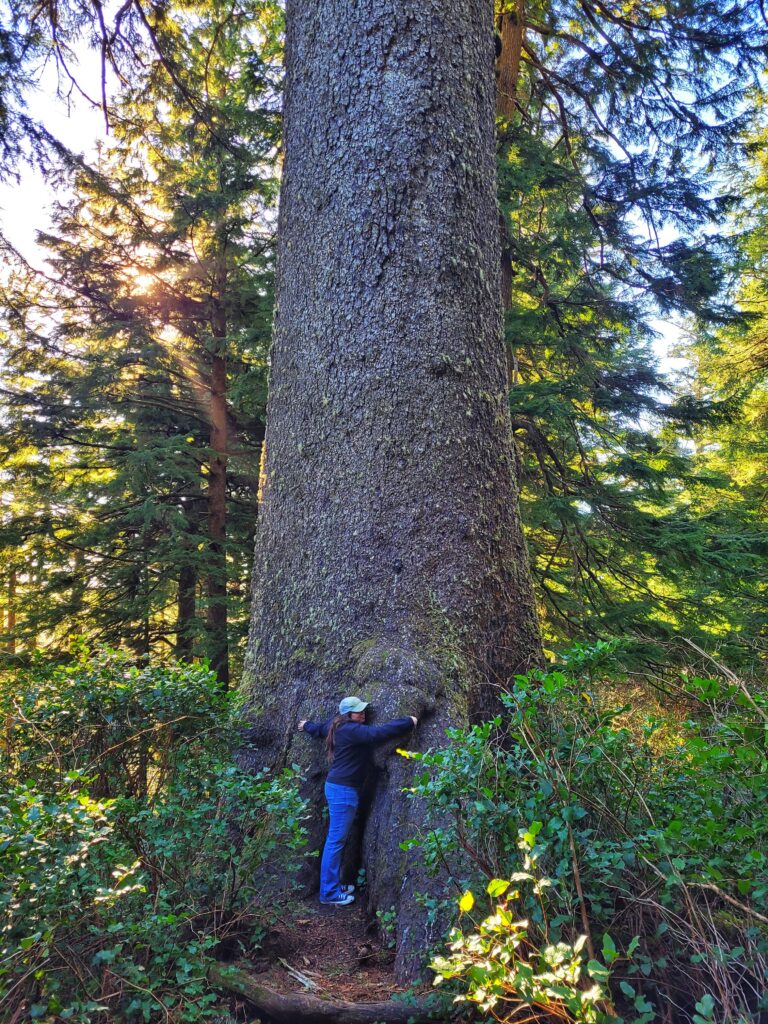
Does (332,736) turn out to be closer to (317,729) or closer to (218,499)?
(317,729)

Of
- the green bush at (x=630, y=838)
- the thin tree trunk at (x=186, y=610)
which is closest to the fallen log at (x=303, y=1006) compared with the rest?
the green bush at (x=630, y=838)

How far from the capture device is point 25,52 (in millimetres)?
6594

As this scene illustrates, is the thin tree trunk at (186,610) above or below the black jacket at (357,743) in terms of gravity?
below

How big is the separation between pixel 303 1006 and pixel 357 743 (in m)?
1.14

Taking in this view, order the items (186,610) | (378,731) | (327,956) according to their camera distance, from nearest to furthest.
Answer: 1. (327,956)
2. (378,731)
3. (186,610)

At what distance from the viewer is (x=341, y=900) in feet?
11.7

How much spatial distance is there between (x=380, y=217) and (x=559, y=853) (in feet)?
11.9

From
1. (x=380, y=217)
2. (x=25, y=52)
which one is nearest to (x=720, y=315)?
(x=380, y=217)

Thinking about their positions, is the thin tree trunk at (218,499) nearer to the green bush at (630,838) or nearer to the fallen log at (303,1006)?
the fallen log at (303,1006)

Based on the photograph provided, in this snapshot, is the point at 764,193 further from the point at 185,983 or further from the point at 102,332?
the point at 185,983

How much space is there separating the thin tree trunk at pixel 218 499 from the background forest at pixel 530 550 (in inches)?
2.7

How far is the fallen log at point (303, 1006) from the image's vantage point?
2.65 m

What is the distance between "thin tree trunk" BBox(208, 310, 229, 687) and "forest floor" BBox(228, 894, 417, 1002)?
25.6ft

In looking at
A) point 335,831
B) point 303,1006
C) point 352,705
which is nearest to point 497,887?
point 303,1006
